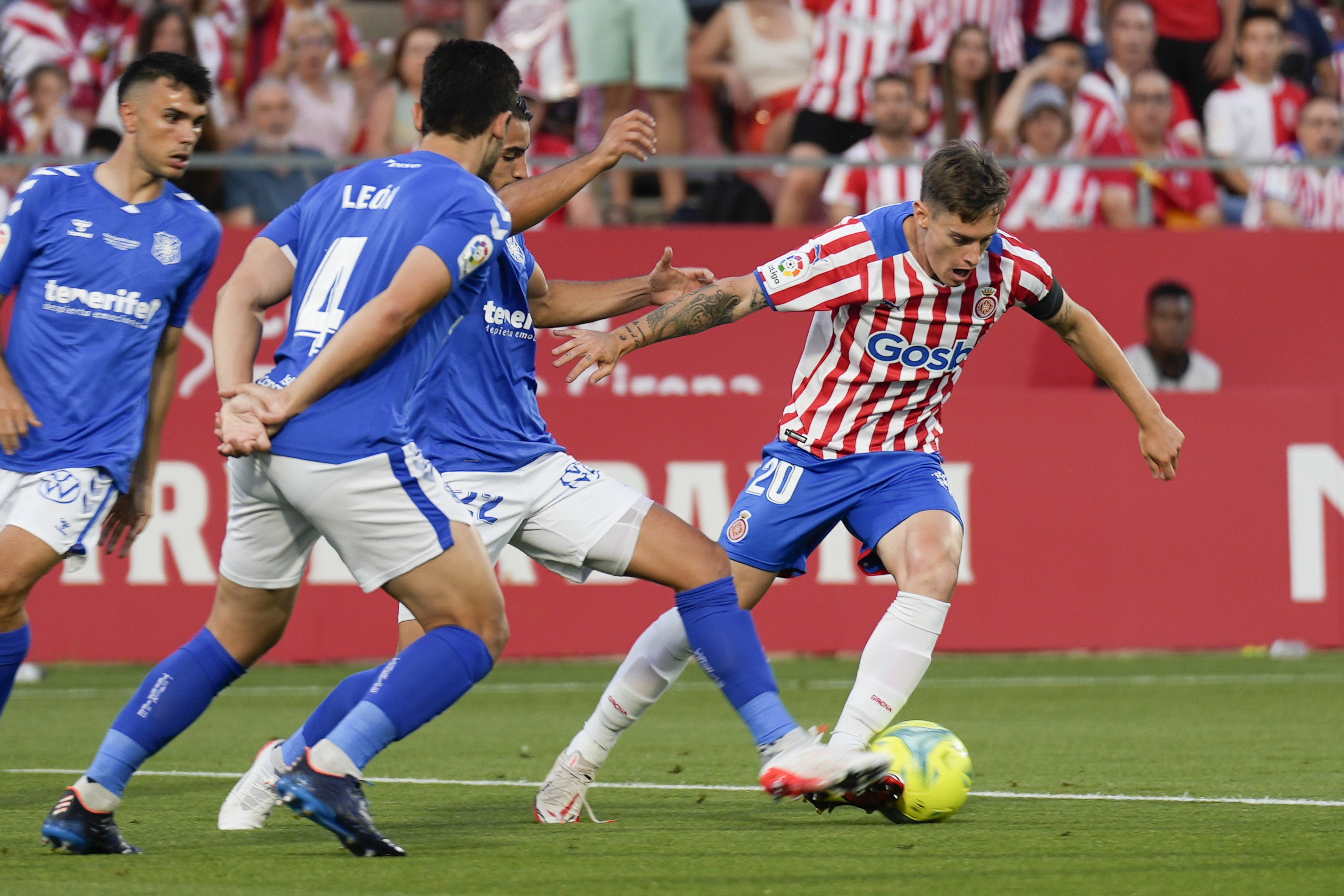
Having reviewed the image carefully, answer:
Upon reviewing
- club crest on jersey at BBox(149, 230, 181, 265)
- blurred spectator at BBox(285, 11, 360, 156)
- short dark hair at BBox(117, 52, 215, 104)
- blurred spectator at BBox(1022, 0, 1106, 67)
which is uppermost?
blurred spectator at BBox(1022, 0, 1106, 67)

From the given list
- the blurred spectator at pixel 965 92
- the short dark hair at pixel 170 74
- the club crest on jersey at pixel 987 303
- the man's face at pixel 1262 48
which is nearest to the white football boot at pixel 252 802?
the short dark hair at pixel 170 74

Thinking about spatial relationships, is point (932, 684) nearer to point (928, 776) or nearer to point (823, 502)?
A: point (823, 502)

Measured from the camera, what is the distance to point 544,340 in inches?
477

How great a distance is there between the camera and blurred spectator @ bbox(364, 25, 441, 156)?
480 inches

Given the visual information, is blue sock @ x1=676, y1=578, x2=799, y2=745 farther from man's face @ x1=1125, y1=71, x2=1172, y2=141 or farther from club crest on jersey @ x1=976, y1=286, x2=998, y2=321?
man's face @ x1=1125, y1=71, x2=1172, y2=141

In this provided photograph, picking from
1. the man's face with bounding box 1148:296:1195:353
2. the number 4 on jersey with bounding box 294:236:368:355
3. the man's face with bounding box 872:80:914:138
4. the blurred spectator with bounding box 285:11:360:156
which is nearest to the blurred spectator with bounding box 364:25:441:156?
the blurred spectator with bounding box 285:11:360:156

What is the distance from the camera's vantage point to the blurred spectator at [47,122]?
1220cm

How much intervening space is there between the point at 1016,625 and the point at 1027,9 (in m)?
4.93

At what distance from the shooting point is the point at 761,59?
12.9 m

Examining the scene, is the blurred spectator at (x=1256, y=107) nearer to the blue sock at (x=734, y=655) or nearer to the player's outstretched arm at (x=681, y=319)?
the player's outstretched arm at (x=681, y=319)

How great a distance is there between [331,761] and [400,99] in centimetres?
862

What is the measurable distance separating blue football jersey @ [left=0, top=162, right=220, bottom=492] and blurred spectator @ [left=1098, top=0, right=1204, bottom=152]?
30.1 feet

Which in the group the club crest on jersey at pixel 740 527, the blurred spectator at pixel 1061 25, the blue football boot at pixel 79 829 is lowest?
the blue football boot at pixel 79 829

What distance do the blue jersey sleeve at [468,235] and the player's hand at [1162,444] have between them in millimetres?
2533
